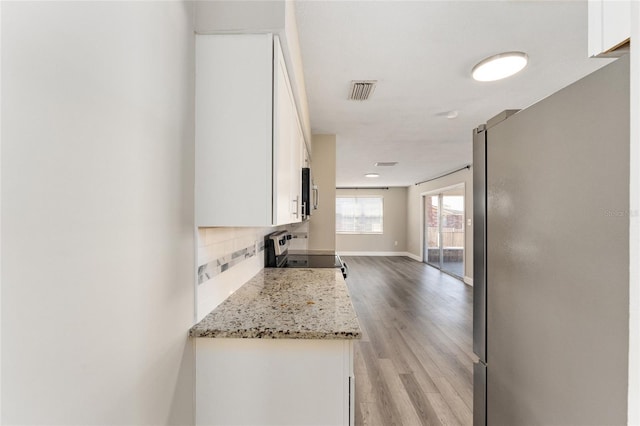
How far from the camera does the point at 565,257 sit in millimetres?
624

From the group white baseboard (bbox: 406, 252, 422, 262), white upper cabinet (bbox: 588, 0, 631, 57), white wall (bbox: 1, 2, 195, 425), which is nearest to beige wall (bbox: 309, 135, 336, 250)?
white wall (bbox: 1, 2, 195, 425)

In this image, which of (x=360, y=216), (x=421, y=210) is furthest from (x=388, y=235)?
(x=421, y=210)

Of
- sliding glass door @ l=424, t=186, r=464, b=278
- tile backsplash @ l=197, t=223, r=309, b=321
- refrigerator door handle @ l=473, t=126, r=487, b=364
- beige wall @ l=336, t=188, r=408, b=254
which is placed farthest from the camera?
beige wall @ l=336, t=188, r=408, b=254

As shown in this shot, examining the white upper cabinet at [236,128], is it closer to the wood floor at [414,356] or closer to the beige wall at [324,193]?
the wood floor at [414,356]

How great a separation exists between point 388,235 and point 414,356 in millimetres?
7673

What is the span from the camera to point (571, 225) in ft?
2.00

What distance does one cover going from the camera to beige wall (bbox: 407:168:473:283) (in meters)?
6.16

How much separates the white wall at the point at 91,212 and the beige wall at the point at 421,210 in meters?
6.06

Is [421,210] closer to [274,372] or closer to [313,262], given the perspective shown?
[313,262]

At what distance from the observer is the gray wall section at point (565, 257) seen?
0.52m

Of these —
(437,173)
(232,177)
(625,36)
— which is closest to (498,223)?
(625,36)

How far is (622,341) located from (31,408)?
1.03 m

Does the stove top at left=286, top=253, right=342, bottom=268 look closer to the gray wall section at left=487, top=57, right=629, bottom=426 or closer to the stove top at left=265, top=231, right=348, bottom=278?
the stove top at left=265, top=231, right=348, bottom=278

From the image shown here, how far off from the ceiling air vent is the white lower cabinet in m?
1.86
